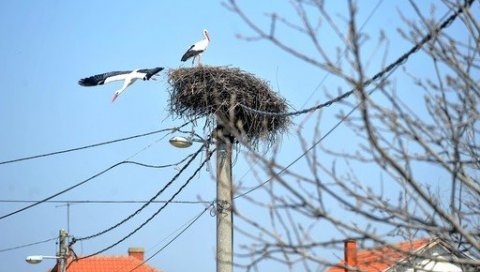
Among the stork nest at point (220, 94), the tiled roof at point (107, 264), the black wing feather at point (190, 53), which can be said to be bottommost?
the stork nest at point (220, 94)

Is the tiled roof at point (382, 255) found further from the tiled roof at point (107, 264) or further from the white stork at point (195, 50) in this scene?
the tiled roof at point (107, 264)

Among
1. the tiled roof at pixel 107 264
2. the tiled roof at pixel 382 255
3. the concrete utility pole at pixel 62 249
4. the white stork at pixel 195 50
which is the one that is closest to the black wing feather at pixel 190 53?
the white stork at pixel 195 50

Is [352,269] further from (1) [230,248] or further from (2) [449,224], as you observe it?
(1) [230,248]

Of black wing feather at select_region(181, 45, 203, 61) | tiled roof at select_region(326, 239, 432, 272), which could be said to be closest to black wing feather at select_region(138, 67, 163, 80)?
black wing feather at select_region(181, 45, 203, 61)

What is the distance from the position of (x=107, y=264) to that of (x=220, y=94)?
15.9m

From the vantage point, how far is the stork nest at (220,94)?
33.7 ft

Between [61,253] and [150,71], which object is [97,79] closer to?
[150,71]

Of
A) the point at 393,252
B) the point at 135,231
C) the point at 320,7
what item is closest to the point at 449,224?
the point at 393,252

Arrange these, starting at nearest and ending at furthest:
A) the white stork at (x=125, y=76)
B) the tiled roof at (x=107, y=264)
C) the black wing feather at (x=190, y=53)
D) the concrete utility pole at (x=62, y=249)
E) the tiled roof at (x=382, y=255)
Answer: the tiled roof at (x=382, y=255), the white stork at (x=125, y=76), the black wing feather at (x=190, y=53), the concrete utility pole at (x=62, y=249), the tiled roof at (x=107, y=264)

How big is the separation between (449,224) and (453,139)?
329 mm

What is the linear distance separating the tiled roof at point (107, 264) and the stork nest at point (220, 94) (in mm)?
14522

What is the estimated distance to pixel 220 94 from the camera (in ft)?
34.9

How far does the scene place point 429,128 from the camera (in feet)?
11.9

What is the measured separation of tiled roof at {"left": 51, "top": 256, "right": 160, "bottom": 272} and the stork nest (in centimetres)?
1452
